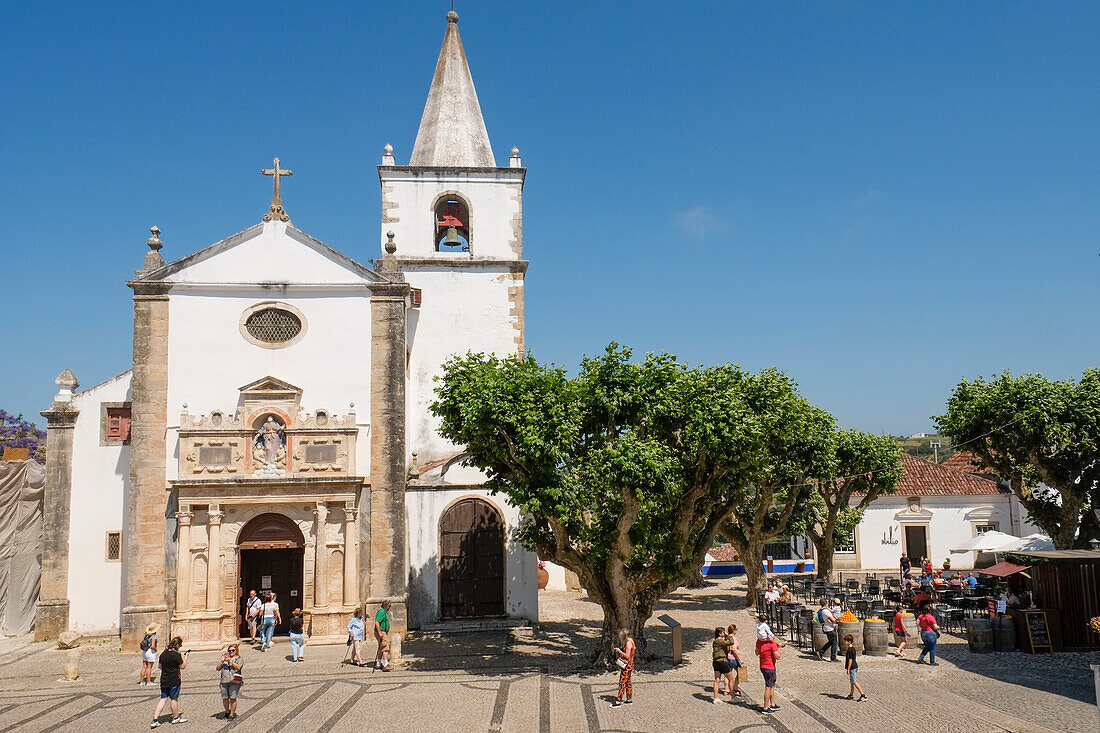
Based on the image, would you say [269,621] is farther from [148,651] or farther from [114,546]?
[114,546]

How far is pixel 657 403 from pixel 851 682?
21.2 ft

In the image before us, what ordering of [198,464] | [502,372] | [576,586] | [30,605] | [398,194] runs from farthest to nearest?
[576,586]
[398,194]
[30,605]
[198,464]
[502,372]

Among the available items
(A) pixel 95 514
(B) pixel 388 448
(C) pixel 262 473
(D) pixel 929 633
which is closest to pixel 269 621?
(C) pixel 262 473

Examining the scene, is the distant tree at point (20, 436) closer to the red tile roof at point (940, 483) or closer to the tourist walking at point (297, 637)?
the tourist walking at point (297, 637)

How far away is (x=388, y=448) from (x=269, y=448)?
10.2ft

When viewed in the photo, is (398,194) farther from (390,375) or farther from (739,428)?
(739,428)

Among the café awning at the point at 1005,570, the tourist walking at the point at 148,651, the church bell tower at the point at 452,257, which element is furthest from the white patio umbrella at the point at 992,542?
the tourist walking at the point at 148,651

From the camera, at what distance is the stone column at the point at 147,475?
69.9 ft

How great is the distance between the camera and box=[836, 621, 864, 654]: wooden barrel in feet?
64.9

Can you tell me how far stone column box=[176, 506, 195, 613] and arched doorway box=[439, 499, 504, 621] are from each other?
6832 mm

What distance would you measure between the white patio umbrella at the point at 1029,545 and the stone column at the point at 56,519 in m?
27.5

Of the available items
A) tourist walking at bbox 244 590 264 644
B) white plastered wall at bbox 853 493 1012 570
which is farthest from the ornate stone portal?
white plastered wall at bbox 853 493 1012 570

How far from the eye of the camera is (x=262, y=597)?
22641mm

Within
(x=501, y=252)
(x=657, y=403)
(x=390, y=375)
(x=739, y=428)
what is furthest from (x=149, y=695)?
(x=501, y=252)
